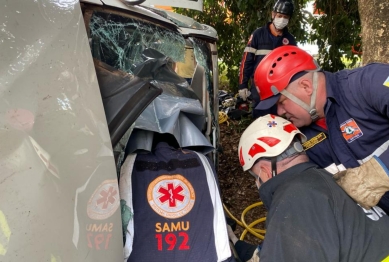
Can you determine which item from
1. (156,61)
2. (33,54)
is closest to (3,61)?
(33,54)

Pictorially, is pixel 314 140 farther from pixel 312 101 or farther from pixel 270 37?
pixel 270 37

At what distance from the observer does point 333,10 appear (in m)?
5.84

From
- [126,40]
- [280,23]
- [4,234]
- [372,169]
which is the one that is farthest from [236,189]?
[4,234]

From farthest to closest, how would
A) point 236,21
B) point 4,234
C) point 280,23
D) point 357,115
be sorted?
point 236,21 → point 280,23 → point 357,115 → point 4,234

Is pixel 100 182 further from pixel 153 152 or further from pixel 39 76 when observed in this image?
pixel 153 152

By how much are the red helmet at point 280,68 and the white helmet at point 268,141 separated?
0.38 meters

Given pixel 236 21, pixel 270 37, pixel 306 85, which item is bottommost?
pixel 236 21

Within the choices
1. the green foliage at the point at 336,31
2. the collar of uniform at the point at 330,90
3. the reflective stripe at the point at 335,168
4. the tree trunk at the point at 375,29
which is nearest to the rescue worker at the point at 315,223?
the reflective stripe at the point at 335,168

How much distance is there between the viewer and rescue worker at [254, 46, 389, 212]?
205 centimetres

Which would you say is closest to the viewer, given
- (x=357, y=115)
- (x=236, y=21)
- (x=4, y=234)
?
(x=4, y=234)

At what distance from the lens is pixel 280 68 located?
2248mm

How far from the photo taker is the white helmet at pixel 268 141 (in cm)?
178

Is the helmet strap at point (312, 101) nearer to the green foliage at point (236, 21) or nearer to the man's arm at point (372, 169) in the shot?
the man's arm at point (372, 169)

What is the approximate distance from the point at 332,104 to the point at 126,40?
1.21 meters
